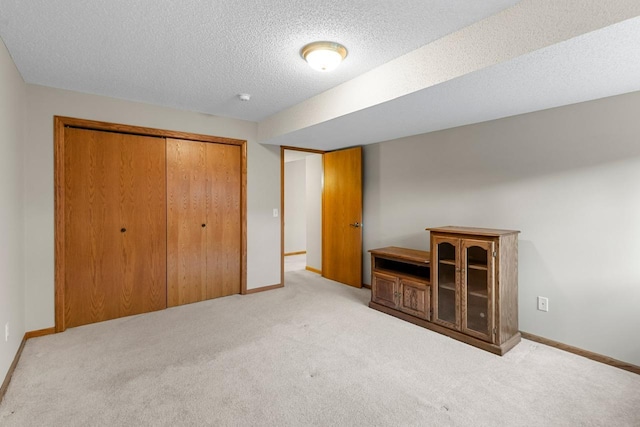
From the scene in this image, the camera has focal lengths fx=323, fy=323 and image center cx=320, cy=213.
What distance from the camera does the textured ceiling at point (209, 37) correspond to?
173cm

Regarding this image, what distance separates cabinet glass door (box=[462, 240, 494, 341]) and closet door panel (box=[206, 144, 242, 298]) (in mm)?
2699

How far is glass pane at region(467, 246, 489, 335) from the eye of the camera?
2658 mm

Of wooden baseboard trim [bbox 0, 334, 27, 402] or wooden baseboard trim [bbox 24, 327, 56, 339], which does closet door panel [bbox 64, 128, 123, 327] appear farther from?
wooden baseboard trim [bbox 0, 334, 27, 402]

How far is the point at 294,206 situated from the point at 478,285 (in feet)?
17.0

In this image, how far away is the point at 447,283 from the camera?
116 inches

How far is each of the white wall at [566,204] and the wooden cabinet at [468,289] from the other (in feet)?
0.78

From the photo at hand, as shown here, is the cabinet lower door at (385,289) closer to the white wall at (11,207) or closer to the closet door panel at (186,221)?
the closet door panel at (186,221)

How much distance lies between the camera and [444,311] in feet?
9.68

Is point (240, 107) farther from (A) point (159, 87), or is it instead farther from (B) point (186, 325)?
(B) point (186, 325)

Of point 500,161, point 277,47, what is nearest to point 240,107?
point 277,47

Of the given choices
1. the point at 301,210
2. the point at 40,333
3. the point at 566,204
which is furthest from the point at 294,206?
the point at 566,204

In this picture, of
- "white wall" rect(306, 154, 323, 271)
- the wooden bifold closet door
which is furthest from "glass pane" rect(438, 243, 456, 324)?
"white wall" rect(306, 154, 323, 271)

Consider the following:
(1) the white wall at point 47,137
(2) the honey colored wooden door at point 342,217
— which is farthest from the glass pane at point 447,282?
(1) the white wall at point 47,137

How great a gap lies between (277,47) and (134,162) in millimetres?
2162
